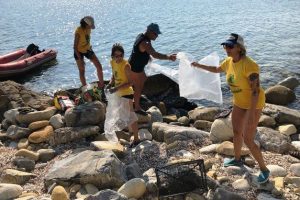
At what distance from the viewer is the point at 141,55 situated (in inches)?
333

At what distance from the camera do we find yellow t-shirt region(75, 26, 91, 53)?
10500 millimetres

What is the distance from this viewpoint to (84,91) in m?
10.0

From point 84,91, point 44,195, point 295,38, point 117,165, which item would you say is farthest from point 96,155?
point 295,38

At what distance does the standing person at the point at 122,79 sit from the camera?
24.7ft

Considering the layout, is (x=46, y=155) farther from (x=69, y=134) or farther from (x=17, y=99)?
(x=17, y=99)

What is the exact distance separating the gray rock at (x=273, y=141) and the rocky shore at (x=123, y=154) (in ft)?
0.06

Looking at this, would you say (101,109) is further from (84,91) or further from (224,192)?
(224,192)

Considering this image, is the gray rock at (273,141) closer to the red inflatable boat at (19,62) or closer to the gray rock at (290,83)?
the gray rock at (290,83)

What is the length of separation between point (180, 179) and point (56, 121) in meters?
3.92

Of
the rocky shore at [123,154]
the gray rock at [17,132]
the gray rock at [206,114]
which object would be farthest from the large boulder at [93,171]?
the gray rock at [206,114]

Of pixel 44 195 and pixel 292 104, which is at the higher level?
pixel 44 195

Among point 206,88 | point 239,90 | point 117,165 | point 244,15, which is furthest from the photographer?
point 244,15

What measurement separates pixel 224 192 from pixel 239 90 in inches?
57.5

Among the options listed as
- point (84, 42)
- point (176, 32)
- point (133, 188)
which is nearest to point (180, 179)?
point (133, 188)
